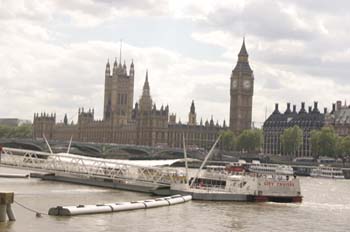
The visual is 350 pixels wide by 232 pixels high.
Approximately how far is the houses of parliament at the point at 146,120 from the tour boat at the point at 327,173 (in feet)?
183

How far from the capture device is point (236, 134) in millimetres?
153500

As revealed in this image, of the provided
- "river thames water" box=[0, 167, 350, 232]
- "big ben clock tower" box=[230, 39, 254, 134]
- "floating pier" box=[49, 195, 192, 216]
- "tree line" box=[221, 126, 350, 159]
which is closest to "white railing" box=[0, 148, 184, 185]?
"river thames water" box=[0, 167, 350, 232]

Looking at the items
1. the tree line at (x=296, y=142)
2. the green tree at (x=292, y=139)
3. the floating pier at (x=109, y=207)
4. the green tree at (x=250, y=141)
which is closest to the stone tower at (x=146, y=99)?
the tree line at (x=296, y=142)

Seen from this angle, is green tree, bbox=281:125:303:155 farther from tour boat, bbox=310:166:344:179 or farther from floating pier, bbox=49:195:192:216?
floating pier, bbox=49:195:192:216

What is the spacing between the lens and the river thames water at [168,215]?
30625 mm

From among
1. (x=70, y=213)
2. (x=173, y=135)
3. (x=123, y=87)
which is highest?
(x=123, y=87)

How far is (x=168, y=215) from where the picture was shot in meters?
35.7

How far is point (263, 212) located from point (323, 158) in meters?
84.4

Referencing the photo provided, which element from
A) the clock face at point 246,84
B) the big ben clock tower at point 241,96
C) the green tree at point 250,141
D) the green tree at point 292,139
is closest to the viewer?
the green tree at point 292,139

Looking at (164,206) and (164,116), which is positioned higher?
(164,116)

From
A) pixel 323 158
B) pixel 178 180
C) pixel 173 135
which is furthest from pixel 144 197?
pixel 173 135

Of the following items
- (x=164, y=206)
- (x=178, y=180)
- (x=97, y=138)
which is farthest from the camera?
(x=97, y=138)

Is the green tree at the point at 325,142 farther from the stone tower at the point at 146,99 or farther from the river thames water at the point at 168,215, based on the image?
the river thames water at the point at 168,215

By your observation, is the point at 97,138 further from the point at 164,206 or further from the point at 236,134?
the point at 164,206
